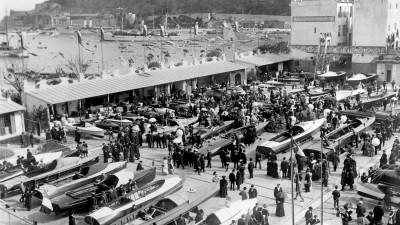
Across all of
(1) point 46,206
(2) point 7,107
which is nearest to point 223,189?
(1) point 46,206

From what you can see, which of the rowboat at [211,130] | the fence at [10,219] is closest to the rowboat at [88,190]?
the fence at [10,219]

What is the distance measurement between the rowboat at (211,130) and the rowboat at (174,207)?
8.25 metres

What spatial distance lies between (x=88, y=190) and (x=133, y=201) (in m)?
2.49

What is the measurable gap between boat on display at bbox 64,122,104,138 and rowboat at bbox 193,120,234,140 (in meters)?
5.91

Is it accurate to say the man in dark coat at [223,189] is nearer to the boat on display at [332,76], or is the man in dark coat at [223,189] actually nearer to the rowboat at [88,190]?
the rowboat at [88,190]

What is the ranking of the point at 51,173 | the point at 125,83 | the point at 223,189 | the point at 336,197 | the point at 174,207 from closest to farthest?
the point at 174,207 < the point at 336,197 < the point at 223,189 < the point at 51,173 < the point at 125,83

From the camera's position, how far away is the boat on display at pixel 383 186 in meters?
15.8

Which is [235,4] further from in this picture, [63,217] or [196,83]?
[63,217]

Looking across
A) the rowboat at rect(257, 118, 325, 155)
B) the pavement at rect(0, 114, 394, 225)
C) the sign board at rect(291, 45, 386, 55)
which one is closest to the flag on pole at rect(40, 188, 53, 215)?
the pavement at rect(0, 114, 394, 225)

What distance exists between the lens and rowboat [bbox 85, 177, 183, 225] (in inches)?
581

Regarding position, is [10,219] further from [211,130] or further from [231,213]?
[211,130]

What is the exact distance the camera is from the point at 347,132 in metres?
24.1

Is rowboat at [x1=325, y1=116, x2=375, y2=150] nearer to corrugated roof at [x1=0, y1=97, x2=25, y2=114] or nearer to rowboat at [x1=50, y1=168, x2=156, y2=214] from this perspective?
rowboat at [x1=50, y1=168, x2=156, y2=214]

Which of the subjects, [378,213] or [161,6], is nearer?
[378,213]
